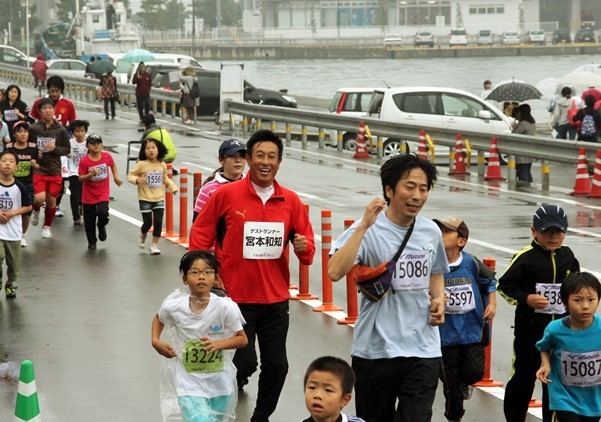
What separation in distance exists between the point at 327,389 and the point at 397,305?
1377mm

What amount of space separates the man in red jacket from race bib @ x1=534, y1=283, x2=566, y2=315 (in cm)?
138

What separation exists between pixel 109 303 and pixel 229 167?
12.3 ft

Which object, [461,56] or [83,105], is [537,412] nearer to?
[83,105]

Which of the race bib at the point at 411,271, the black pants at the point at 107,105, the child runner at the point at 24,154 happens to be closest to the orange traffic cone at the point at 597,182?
the child runner at the point at 24,154

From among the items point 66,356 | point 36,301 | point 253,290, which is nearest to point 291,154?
point 36,301

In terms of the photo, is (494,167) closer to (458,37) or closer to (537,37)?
(537,37)

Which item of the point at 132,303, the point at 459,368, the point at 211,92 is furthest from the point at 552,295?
the point at 211,92

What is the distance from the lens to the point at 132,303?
507 inches

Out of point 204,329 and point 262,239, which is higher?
point 262,239

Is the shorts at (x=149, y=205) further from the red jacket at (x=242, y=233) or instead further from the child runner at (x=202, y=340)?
the child runner at (x=202, y=340)

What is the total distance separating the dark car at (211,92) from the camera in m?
40.8

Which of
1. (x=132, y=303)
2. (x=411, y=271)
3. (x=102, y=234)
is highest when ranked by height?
(x=411, y=271)

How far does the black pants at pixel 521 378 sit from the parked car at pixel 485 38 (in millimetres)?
150065

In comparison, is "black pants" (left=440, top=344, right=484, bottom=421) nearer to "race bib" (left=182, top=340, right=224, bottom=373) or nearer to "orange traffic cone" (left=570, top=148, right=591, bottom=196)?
"race bib" (left=182, top=340, right=224, bottom=373)
